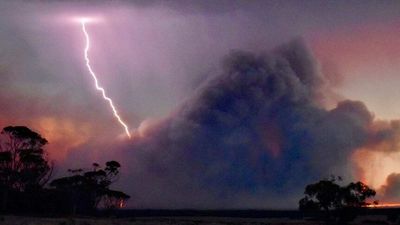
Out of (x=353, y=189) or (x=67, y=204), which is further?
(x=67, y=204)

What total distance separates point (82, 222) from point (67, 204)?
40893 mm

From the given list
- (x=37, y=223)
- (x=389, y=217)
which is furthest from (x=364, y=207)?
(x=37, y=223)

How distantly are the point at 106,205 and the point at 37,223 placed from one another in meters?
70.1

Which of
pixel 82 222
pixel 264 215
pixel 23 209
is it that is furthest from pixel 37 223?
pixel 264 215

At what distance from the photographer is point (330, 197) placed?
9700cm

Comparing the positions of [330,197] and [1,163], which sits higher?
[1,163]

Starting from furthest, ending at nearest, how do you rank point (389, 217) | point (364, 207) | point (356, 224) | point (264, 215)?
point (264, 215)
point (389, 217)
point (364, 207)
point (356, 224)

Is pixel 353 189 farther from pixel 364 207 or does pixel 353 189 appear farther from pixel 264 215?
pixel 264 215

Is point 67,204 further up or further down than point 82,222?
further up

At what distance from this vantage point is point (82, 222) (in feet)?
226

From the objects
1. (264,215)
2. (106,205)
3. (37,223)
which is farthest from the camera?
(264,215)

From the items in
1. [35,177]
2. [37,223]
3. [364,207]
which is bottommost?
[37,223]

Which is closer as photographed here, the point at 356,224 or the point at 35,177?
the point at 356,224

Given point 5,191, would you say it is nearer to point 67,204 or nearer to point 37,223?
point 67,204
